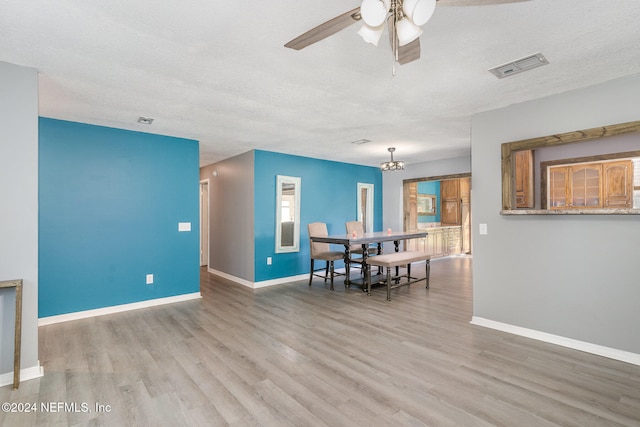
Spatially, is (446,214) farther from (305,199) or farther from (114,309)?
(114,309)

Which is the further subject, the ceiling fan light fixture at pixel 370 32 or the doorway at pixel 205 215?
the doorway at pixel 205 215

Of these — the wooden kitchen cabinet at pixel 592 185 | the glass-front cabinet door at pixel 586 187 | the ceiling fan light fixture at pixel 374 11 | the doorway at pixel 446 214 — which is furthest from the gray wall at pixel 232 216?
the glass-front cabinet door at pixel 586 187

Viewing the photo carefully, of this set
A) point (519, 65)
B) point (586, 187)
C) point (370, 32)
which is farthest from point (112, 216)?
point (586, 187)

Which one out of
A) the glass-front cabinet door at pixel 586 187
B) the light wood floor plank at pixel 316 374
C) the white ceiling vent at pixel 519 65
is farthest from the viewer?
the glass-front cabinet door at pixel 586 187

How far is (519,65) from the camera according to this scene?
2.41 metres

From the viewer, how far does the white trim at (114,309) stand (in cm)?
361

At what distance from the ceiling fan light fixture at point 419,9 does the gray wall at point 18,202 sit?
279cm

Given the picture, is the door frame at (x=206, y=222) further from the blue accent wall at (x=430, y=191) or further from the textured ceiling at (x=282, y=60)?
the blue accent wall at (x=430, y=191)

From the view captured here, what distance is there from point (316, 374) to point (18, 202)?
2586mm

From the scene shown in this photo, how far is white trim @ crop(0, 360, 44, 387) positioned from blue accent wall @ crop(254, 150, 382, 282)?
3096 millimetres

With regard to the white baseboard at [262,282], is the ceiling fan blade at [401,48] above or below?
above

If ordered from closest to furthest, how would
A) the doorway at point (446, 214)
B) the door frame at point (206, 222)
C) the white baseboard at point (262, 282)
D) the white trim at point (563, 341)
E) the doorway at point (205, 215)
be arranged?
the white trim at point (563, 341) → the white baseboard at point (262, 282) → the door frame at point (206, 222) → the doorway at point (205, 215) → the doorway at point (446, 214)

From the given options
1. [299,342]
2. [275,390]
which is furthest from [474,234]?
[275,390]

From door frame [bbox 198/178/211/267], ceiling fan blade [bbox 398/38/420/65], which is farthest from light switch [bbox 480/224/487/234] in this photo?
door frame [bbox 198/178/211/267]
